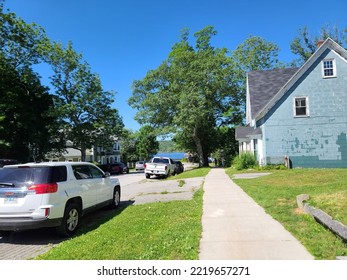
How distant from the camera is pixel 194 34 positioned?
4503 cm

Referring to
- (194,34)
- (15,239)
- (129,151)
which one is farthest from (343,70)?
(129,151)

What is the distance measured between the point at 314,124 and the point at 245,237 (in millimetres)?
18953

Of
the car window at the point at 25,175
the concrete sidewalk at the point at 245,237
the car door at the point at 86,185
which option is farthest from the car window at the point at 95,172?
the concrete sidewalk at the point at 245,237

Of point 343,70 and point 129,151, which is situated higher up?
point 343,70

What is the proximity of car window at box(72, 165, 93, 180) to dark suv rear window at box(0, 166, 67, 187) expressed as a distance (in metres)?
0.81

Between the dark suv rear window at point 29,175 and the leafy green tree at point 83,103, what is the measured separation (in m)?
33.5

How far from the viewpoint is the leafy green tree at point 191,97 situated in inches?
1340

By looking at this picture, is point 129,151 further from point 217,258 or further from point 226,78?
point 217,258

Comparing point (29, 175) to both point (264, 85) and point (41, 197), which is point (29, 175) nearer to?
point (41, 197)

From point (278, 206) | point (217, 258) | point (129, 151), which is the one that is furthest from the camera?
point (129, 151)

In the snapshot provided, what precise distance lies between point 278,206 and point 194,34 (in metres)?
41.0

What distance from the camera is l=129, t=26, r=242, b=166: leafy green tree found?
112 feet

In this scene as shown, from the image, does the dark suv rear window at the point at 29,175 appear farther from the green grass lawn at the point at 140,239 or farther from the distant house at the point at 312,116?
the distant house at the point at 312,116

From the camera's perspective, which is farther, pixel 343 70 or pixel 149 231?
pixel 343 70
